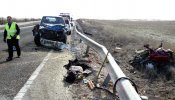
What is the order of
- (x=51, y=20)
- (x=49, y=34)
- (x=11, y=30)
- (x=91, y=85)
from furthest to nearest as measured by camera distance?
(x=51, y=20) < (x=49, y=34) < (x=11, y=30) < (x=91, y=85)

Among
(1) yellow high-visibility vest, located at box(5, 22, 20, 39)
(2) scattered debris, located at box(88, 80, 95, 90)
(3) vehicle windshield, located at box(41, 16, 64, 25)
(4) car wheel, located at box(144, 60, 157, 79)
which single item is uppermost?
(1) yellow high-visibility vest, located at box(5, 22, 20, 39)

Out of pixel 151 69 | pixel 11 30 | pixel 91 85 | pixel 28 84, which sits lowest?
pixel 151 69

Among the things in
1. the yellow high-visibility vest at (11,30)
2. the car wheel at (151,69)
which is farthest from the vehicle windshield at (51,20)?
the car wheel at (151,69)

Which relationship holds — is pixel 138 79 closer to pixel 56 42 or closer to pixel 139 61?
pixel 139 61

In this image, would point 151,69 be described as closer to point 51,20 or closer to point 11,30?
point 11,30

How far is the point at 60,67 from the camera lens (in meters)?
11.5

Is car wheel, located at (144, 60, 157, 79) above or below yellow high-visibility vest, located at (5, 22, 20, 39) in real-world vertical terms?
below

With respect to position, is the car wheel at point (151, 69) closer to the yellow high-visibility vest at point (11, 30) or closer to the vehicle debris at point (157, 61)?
the vehicle debris at point (157, 61)

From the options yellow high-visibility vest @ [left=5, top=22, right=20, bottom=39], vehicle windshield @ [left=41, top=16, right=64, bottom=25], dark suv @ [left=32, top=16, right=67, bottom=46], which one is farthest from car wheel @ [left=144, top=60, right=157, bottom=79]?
vehicle windshield @ [left=41, top=16, right=64, bottom=25]

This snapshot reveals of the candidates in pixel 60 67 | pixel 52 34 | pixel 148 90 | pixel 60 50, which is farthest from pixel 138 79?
pixel 52 34

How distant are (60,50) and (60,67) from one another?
5874mm

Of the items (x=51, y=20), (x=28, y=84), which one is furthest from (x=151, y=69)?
(x=51, y=20)

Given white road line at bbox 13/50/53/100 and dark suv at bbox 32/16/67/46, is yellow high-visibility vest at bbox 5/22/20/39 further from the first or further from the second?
dark suv at bbox 32/16/67/46

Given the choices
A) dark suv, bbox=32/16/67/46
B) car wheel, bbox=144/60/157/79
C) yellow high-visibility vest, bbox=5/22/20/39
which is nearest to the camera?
car wheel, bbox=144/60/157/79
